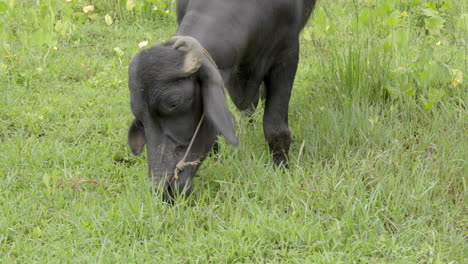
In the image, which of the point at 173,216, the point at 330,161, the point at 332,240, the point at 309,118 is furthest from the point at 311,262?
the point at 309,118

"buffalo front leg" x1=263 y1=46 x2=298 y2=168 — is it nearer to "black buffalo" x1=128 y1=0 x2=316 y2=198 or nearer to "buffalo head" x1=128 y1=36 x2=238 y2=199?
"black buffalo" x1=128 y1=0 x2=316 y2=198

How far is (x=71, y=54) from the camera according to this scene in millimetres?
5383

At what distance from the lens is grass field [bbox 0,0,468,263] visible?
9.24 ft

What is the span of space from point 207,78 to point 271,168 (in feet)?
2.67

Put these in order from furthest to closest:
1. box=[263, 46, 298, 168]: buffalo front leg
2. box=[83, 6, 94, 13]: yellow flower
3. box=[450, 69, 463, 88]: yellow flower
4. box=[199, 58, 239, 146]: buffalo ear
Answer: box=[83, 6, 94, 13]: yellow flower, box=[450, 69, 463, 88]: yellow flower, box=[263, 46, 298, 168]: buffalo front leg, box=[199, 58, 239, 146]: buffalo ear

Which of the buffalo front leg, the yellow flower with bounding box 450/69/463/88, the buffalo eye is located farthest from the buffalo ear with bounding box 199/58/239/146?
the yellow flower with bounding box 450/69/463/88

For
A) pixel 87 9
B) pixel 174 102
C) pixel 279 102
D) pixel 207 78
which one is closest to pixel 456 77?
pixel 279 102

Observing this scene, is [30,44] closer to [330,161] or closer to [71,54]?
[71,54]

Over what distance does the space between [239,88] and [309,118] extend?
60 cm

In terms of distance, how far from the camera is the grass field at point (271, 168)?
9.24 feet

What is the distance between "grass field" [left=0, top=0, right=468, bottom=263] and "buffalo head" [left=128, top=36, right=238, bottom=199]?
0.56 ft

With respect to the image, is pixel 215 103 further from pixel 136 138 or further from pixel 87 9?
pixel 87 9

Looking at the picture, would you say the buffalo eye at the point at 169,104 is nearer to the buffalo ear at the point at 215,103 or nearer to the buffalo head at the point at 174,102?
the buffalo head at the point at 174,102

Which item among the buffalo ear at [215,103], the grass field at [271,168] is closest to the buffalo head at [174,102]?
the buffalo ear at [215,103]
